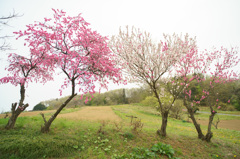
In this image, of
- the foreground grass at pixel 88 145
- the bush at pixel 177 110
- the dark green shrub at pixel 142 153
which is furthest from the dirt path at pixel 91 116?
the bush at pixel 177 110

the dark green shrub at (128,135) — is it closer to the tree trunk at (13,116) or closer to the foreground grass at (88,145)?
the foreground grass at (88,145)

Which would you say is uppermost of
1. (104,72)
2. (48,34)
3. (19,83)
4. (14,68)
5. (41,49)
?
(48,34)

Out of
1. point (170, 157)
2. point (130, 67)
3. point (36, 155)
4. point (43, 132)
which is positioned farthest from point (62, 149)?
point (130, 67)

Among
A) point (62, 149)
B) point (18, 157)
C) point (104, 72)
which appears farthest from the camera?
point (104, 72)

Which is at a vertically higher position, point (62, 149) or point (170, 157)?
point (62, 149)

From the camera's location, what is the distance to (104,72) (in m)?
6.87

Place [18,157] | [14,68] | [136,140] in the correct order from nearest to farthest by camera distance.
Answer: [18,157], [136,140], [14,68]

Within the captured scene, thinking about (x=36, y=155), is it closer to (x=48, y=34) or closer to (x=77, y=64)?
(x=77, y=64)

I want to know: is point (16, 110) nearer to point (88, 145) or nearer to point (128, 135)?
point (88, 145)

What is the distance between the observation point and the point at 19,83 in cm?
708

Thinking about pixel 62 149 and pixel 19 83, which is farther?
pixel 19 83

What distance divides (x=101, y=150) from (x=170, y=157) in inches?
129

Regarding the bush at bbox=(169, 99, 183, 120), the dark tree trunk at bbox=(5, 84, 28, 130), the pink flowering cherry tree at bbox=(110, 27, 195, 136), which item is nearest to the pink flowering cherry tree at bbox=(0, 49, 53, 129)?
the dark tree trunk at bbox=(5, 84, 28, 130)

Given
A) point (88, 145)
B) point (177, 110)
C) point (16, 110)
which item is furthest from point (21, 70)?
point (177, 110)
